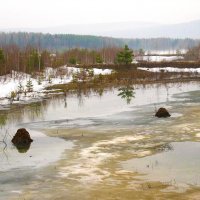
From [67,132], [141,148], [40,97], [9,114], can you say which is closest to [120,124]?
[67,132]

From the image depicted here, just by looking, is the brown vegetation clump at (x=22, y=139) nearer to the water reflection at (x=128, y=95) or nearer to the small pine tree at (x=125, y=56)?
the water reflection at (x=128, y=95)

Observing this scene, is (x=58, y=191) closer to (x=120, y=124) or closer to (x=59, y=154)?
(x=59, y=154)

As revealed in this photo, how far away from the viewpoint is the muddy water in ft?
41.9

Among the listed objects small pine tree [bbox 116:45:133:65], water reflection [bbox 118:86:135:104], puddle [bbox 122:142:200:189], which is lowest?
puddle [bbox 122:142:200:189]

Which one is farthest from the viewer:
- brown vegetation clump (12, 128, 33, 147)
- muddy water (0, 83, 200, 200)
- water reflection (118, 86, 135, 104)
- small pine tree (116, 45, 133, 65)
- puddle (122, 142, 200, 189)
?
small pine tree (116, 45, 133, 65)

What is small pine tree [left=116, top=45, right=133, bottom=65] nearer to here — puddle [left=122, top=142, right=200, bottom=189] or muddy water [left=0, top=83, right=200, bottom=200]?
muddy water [left=0, top=83, right=200, bottom=200]

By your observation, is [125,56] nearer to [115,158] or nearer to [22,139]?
[22,139]

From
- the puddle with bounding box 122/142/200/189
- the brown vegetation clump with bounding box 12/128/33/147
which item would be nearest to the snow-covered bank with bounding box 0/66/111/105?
the brown vegetation clump with bounding box 12/128/33/147

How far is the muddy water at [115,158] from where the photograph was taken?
12767 millimetres

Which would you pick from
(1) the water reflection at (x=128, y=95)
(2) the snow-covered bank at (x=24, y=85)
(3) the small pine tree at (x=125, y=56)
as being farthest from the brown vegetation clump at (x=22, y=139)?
(3) the small pine tree at (x=125, y=56)

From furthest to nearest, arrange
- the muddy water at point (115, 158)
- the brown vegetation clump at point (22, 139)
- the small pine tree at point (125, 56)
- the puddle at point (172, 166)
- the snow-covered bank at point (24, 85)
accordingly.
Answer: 1. the small pine tree at point (125, 56)
2. the snow-covered bank at point (24, 85)
3. the brown vegetation clump at point (22, 139)
4. the puddle at point (172, 166)
5. the muddy water at point (115, 158)

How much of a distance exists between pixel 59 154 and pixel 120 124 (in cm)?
755

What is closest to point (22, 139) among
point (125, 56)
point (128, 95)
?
point (128, 95)

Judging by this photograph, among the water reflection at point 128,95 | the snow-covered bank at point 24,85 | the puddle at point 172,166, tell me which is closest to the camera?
the puddle at point 172,166
